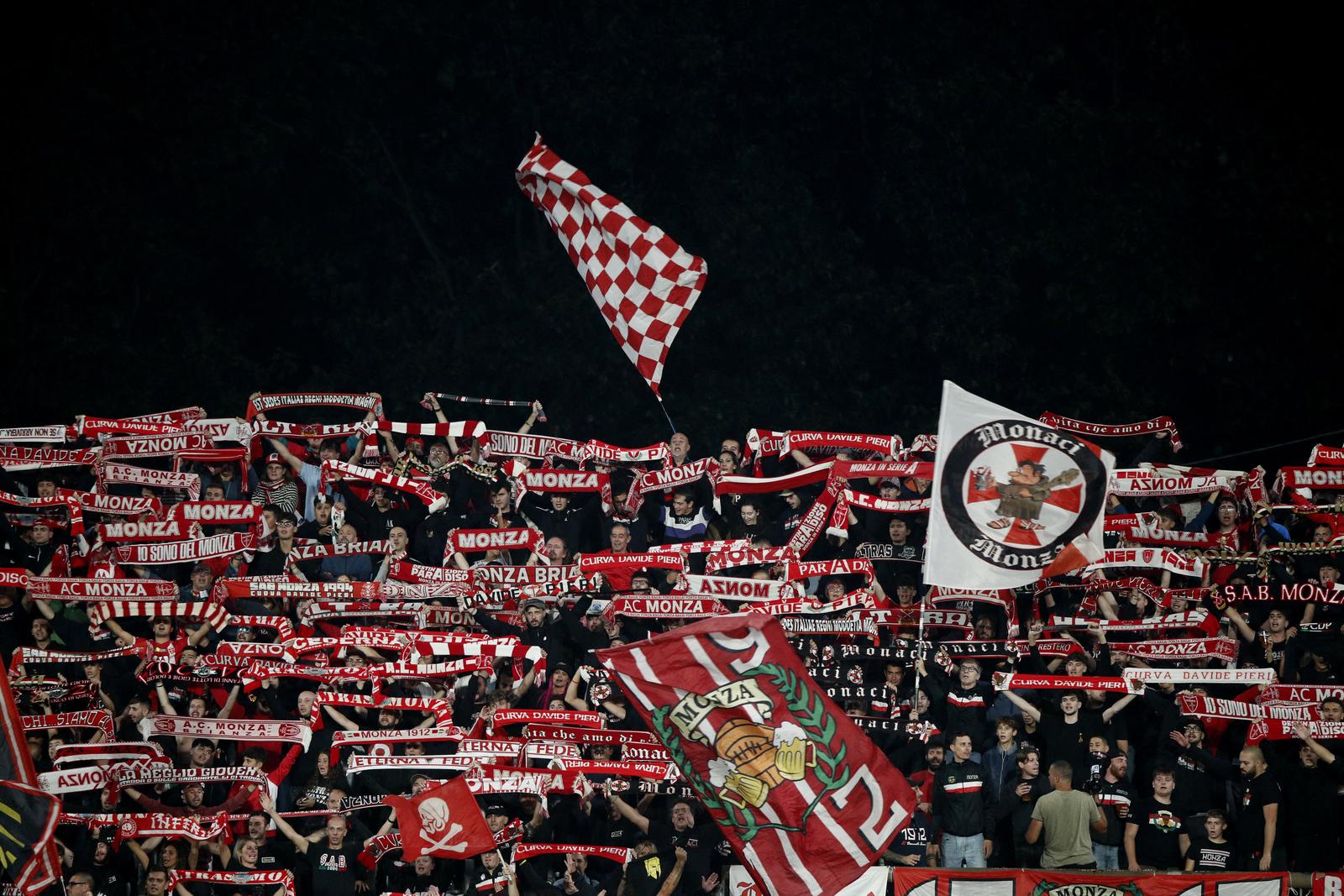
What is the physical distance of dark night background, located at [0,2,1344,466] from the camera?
2641 centimetres

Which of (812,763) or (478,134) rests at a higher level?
(478,134)

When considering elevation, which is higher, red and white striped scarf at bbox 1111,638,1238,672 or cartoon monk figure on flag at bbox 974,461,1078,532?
cartoon monk figure on flag at bbox 974,461,1078,532

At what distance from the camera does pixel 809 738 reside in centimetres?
1302

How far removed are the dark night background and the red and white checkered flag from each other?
6621mm

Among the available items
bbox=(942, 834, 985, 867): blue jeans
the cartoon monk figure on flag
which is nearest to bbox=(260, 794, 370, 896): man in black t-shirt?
bbox=(942, 834, 985, 867): blue jeans

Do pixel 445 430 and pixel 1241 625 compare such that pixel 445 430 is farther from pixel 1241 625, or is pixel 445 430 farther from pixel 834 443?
pixel 1241 625

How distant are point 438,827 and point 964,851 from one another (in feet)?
13.1

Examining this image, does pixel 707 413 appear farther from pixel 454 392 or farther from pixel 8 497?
pixel 8 497

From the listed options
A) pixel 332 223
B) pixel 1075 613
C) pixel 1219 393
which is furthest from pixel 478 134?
pixel 1075 613

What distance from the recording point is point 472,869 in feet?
53.2

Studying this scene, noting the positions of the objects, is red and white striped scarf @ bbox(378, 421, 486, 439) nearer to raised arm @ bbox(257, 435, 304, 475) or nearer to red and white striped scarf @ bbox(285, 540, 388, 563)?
raised arm @ bbox(257, 435, 304, 475)

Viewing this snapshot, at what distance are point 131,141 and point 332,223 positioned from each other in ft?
9.61

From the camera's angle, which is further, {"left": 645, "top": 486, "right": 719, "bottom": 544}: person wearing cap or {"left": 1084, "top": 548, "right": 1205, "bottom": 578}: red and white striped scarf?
{"left": 645, "top": 486, "right": 719, "bottom": 544}: person wearing cap

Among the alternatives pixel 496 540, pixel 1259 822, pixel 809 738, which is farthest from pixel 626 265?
pixel 1259 822
